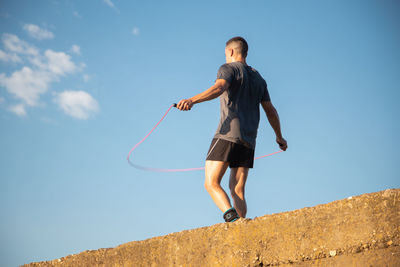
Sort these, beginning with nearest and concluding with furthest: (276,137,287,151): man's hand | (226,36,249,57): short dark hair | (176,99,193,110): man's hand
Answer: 1. (176,99,193,110): man's hand
2. (226,36,249,57): short dark hair
3. (276,137,287,151): man's hand

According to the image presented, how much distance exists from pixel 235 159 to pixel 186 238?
1.05m

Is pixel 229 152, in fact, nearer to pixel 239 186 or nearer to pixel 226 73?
pixel 239 186

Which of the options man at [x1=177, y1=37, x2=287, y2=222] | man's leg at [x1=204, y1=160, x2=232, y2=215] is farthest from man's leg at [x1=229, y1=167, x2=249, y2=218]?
man's leg at [x1=204, y1=160, x2=232, y2=215]

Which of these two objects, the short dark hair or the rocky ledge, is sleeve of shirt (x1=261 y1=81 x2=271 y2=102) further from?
the rocky ledge

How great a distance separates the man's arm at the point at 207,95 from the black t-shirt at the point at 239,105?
0.09 meters

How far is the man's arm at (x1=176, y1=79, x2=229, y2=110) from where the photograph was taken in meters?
3.39

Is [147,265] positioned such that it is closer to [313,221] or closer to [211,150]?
[211,150]

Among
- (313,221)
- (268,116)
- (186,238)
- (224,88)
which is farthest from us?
(268,116)

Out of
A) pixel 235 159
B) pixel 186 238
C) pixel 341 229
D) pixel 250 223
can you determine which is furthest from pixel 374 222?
pixel 235 159

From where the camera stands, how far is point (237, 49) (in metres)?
4.21

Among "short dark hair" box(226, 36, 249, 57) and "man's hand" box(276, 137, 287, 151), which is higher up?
"short dark hair" box(226, 36, 249, 57)

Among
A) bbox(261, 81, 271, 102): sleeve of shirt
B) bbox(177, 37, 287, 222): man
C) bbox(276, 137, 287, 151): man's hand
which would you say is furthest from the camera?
bbox(276, 137, 287, 151): man's hand

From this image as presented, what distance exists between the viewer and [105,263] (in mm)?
3785

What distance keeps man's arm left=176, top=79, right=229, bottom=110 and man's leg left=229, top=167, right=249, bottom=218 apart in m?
0.88
